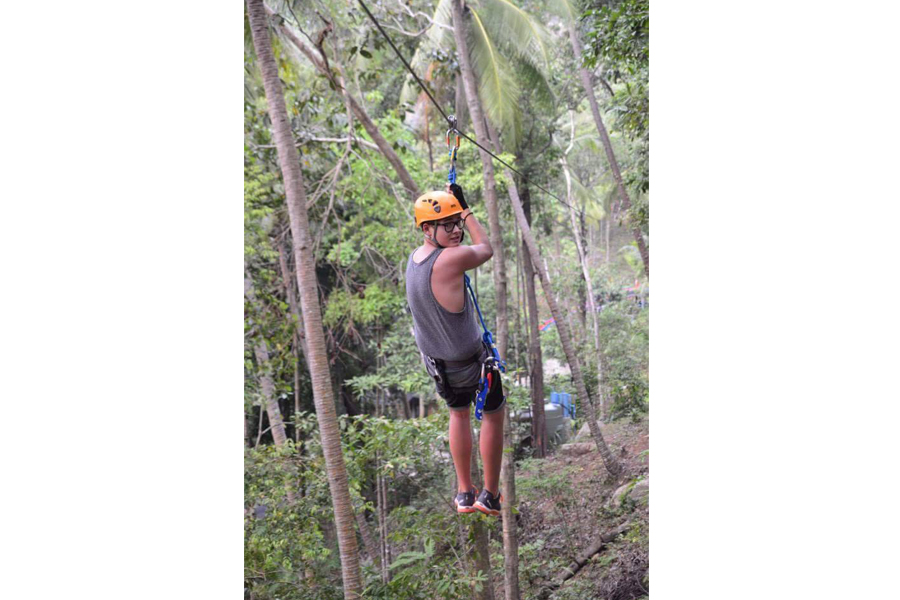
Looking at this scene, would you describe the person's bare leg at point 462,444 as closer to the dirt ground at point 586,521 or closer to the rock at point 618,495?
the dirt ground at point 586,521

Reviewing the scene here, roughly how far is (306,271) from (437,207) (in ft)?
3.22

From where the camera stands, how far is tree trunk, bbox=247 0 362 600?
3.10m

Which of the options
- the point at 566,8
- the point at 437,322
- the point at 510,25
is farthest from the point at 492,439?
the point at 566,8

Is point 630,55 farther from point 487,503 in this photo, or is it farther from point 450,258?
point 487,503

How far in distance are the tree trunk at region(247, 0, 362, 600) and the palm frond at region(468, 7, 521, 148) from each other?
173 cm

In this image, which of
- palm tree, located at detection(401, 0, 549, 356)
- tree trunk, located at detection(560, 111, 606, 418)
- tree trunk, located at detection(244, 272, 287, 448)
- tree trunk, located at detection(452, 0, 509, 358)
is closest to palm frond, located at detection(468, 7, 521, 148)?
palm tree, located at detection(401, 0, 549, 356)

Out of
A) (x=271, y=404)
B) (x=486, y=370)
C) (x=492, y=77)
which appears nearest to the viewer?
(x=486, y=370)

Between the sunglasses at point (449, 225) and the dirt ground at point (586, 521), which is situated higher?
the sunglasses at point (449, 225)

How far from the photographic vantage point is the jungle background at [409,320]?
12.8 feet

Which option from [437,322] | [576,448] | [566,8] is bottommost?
[576,448]

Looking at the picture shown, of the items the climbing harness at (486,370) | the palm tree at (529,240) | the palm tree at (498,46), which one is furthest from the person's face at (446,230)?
the palm tree at (498,46)

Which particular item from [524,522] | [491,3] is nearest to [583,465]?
[524,522]

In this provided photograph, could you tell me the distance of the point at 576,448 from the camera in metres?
5.44
